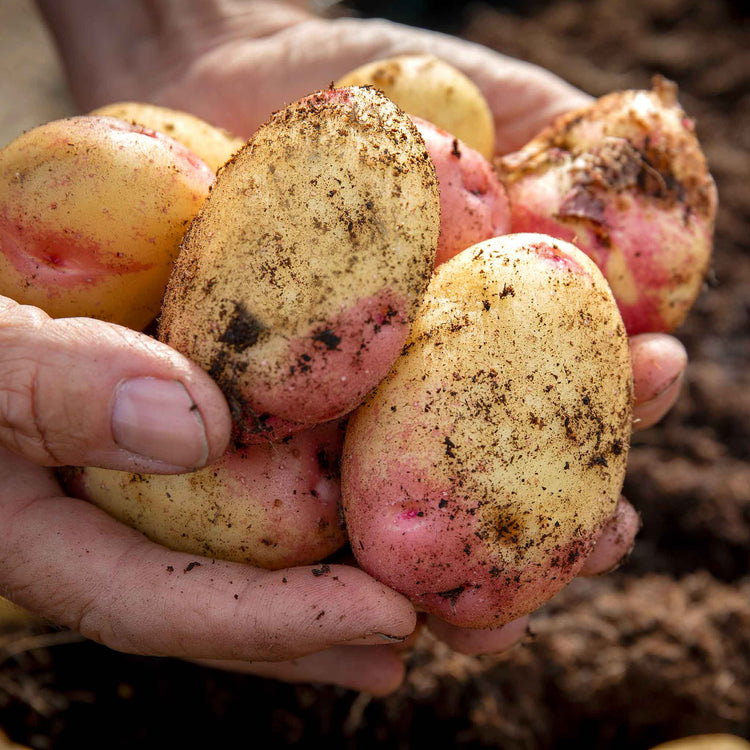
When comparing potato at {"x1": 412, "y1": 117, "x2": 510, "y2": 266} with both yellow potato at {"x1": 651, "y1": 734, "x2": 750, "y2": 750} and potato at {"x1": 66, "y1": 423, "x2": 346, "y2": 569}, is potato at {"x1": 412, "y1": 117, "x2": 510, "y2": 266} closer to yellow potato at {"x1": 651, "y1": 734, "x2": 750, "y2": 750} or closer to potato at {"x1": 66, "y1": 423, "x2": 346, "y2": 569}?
potato at {"x1": 66, "y1": 423, "x2": 346, "y2": 569}

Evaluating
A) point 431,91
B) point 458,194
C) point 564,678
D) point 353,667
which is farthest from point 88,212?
point 564,678

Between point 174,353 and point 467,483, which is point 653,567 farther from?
point 174,353

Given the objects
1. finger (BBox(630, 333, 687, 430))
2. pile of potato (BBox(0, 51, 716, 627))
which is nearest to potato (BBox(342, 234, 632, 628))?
pile of potato (BBox(0, 51, 716, 627))

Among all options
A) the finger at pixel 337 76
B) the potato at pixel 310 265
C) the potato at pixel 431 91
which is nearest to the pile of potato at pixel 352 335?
the potato at pixel 310 265

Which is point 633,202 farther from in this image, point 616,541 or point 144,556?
point 144,556

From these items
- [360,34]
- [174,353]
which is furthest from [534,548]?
[360,34]

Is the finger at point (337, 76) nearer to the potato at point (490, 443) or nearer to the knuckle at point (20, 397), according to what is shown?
the potato at point (490, 443)
